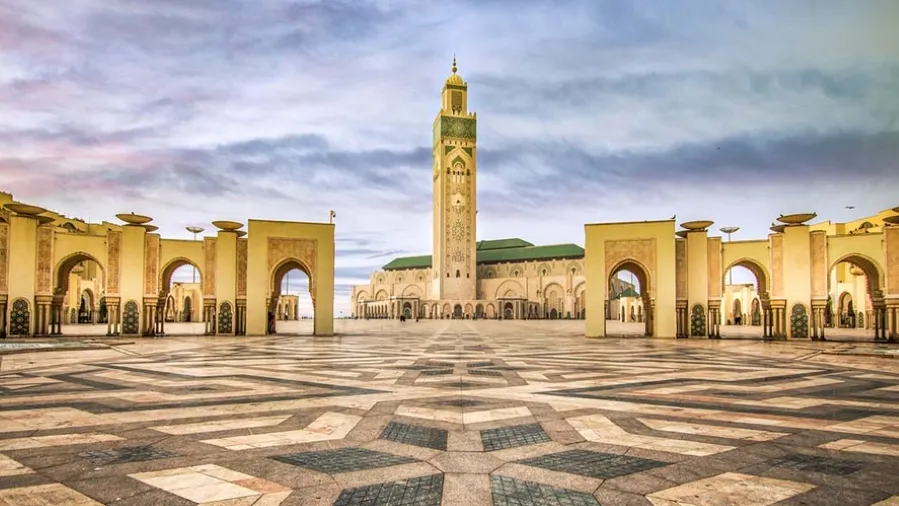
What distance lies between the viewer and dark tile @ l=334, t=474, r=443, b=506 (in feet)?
8.98

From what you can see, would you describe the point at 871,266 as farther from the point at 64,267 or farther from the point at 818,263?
the point at 64,267

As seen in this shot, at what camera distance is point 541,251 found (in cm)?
8206

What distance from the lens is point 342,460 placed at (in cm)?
352

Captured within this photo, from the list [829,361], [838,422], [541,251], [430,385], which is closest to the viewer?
[838,422]

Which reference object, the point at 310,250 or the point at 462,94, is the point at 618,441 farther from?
the point at 462,94

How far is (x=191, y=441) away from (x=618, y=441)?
3024 mm

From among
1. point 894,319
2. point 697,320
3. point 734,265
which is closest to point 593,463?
point 697,320

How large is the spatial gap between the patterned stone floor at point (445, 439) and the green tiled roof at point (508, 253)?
234 feet

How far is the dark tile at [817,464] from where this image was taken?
3305 millimetres

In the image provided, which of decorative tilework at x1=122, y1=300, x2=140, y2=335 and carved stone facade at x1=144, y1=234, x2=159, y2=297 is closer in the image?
decorative tilework at x1=122, y1=300, x2=140, y2=335

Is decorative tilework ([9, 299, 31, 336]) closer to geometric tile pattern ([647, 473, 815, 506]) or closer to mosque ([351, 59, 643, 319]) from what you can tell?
geometric tile pattern ([647, 473, 815, 506])

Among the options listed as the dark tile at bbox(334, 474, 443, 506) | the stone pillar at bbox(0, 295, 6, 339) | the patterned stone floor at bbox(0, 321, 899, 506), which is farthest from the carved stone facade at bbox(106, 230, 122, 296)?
the dark tile at bbox(334, 474, 443, 506)

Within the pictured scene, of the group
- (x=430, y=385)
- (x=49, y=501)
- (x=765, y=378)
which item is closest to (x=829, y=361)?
(x=765, y=378)

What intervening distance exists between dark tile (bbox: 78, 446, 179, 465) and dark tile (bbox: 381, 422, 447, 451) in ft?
4.82
